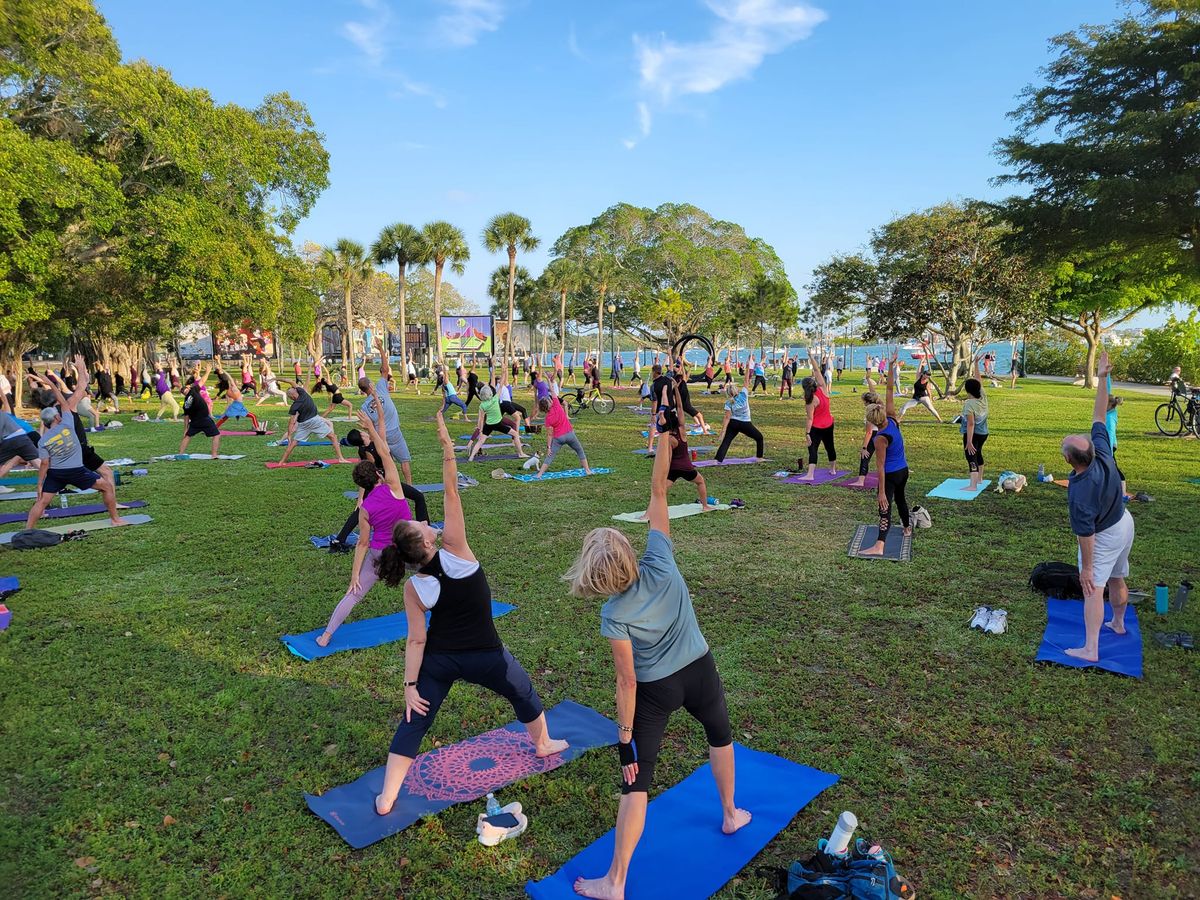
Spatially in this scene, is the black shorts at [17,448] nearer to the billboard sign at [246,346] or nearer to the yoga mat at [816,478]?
the yoga mat at [816,478]

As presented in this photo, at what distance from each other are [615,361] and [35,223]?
31.0 meters

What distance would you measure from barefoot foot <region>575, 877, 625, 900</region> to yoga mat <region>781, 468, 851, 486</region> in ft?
33.4

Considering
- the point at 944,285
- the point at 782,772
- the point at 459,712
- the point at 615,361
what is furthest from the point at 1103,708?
the point at 615,361

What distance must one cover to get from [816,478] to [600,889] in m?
10.8

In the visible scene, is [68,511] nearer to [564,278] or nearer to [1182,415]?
[1182,415]

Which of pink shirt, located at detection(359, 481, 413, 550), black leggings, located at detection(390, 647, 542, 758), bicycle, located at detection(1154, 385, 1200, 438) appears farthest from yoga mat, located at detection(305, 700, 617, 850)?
bicycle, located at detection(1154, 385, 1200, 438)

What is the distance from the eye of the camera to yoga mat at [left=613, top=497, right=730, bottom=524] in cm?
1018

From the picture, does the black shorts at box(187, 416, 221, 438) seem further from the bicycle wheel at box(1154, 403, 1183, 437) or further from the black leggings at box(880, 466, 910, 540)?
the bicycle wheel at box(1154, 403, 1183, 437)

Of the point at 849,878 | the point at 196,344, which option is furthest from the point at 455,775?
the point at 196,344

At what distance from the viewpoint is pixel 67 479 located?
29.4 ft

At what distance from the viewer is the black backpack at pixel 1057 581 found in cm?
675

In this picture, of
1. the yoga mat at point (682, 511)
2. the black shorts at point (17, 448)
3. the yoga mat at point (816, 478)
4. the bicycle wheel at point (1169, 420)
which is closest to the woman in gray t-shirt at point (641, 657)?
the yoga mat at point (682, 511)

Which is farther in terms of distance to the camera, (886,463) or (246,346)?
(246,346)

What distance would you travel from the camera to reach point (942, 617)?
636 centimetres
